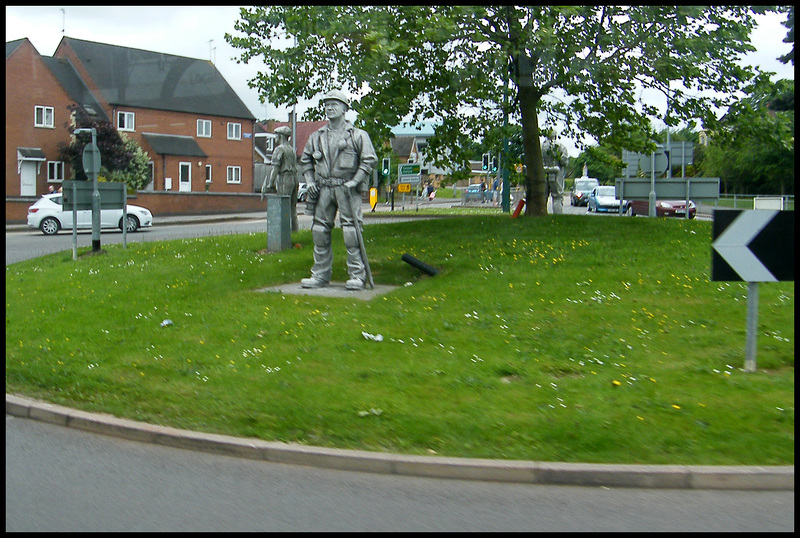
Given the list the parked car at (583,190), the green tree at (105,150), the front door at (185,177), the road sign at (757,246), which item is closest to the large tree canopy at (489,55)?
the road sign at (757,246)

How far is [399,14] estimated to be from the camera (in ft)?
47.6

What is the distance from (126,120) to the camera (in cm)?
5350

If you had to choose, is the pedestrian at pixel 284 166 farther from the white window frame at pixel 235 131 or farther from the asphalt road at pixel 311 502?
the white window frame at pixel 235 131

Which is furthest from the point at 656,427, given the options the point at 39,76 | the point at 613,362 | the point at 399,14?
the point at 39,76

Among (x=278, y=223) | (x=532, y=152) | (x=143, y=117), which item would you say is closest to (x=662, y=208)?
(x=532, y=152)

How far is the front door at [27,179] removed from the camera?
48.5 m

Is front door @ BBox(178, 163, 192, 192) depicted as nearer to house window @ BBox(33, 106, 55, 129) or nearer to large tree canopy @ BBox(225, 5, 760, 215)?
house window @ BBox(33, 106, 55, 129)

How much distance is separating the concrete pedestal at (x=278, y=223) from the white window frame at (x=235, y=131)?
45.7m

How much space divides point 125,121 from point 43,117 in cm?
524

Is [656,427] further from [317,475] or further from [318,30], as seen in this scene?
[318,30]

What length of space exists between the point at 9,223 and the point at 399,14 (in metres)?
29.5

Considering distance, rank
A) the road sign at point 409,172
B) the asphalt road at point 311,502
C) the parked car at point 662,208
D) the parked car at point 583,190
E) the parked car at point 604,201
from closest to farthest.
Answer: the asphalt road at point 311,502, the parked car at point 662,208, the parked car at point 604,201, the road sign at point 409,172, the parked car at point 583,190

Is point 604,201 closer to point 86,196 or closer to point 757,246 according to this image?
point 86,196

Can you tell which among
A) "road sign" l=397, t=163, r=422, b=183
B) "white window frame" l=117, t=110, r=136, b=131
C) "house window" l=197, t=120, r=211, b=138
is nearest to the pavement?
"road sign" l=397, t=163, r=422, b=183
